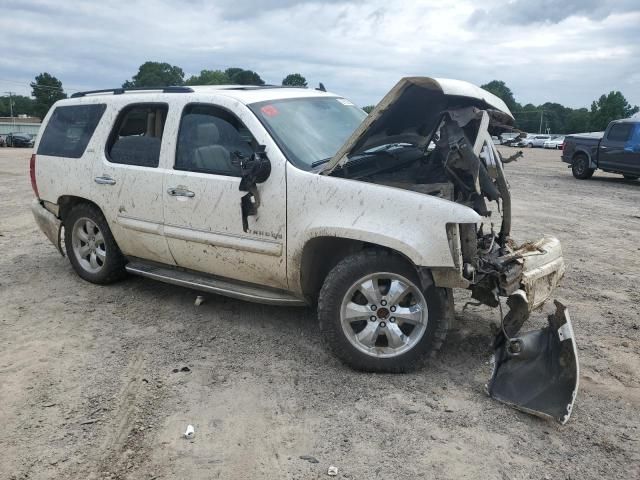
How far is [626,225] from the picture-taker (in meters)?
9.41

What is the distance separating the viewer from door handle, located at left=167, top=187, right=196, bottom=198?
4523 mm

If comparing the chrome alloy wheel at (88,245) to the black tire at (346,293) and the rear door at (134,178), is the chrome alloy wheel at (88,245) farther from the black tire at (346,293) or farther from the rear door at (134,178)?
the black tire at (346,293)

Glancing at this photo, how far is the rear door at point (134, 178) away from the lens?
15.9 feet

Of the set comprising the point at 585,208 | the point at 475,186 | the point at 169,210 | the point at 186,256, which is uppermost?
the point at 475,186

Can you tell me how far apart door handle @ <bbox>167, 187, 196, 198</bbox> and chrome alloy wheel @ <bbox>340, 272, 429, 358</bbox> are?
1.61 meters

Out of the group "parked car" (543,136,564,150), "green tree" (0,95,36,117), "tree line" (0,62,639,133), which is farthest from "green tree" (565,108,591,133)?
"green tree" (0,95,36,117)

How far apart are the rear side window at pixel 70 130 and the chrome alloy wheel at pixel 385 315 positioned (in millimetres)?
3279

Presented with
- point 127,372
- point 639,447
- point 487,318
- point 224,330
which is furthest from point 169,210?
point 639,447

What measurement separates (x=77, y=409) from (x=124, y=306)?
1.84m

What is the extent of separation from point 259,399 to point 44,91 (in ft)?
348

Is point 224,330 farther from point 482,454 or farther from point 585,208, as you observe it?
point 585,208

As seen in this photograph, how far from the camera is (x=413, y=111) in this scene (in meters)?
4.23

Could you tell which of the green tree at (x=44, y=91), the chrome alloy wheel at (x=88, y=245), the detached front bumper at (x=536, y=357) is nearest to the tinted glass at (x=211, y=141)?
the chrome alloy wheel at (x=88, y=245)

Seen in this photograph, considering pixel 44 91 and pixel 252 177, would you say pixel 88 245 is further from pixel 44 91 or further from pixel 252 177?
pixel 44 91
